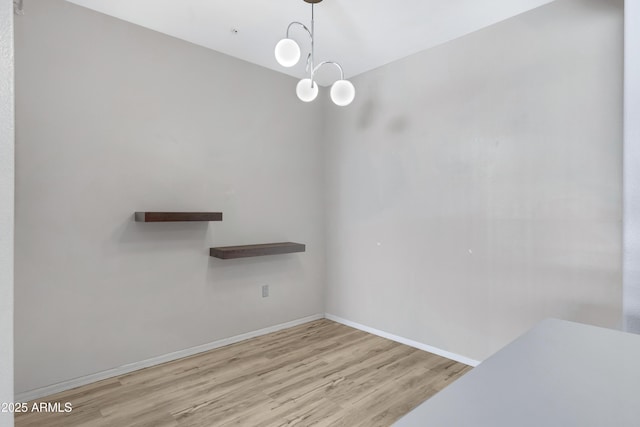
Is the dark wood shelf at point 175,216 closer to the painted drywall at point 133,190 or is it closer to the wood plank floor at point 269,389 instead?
the painted drywall at point 133,190

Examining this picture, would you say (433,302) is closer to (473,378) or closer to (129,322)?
(473,378)

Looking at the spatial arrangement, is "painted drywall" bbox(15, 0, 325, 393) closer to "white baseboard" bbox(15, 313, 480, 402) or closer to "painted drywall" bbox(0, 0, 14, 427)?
"white baseboard" bbox(15, 313, 480, 402)

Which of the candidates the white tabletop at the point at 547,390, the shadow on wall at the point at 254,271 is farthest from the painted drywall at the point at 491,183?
the white tabletop at the point at 547,390

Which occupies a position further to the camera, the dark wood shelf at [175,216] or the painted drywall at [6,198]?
the dark wood shelf at [175,216]

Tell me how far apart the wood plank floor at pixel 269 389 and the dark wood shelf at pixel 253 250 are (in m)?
0.83

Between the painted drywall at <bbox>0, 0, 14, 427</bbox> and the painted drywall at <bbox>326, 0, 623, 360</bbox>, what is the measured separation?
2.72 meters

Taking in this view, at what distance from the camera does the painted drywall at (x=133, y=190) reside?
2227 mm

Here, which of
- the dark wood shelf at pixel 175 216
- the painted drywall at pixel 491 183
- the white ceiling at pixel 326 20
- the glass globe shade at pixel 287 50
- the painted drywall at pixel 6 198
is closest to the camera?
the painted drywall at pixel 6 198

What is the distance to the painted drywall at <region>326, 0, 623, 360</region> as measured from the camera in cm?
216

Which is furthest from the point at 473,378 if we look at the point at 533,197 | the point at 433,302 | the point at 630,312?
the point at 433,302

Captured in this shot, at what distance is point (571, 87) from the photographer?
2.25 m

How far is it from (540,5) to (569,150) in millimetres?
1027

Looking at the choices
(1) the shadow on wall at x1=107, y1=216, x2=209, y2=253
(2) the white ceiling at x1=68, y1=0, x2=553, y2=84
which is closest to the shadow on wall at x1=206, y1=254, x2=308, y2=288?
(1) the shadow on wall at x1=107, y1=216, x2=209, y2=253

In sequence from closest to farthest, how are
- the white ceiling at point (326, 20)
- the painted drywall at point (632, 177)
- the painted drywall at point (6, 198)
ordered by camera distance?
the painted drywall at point (6, 198) → the painted drywall at point (632, 177) → the white ceiling at point (326, 20)
